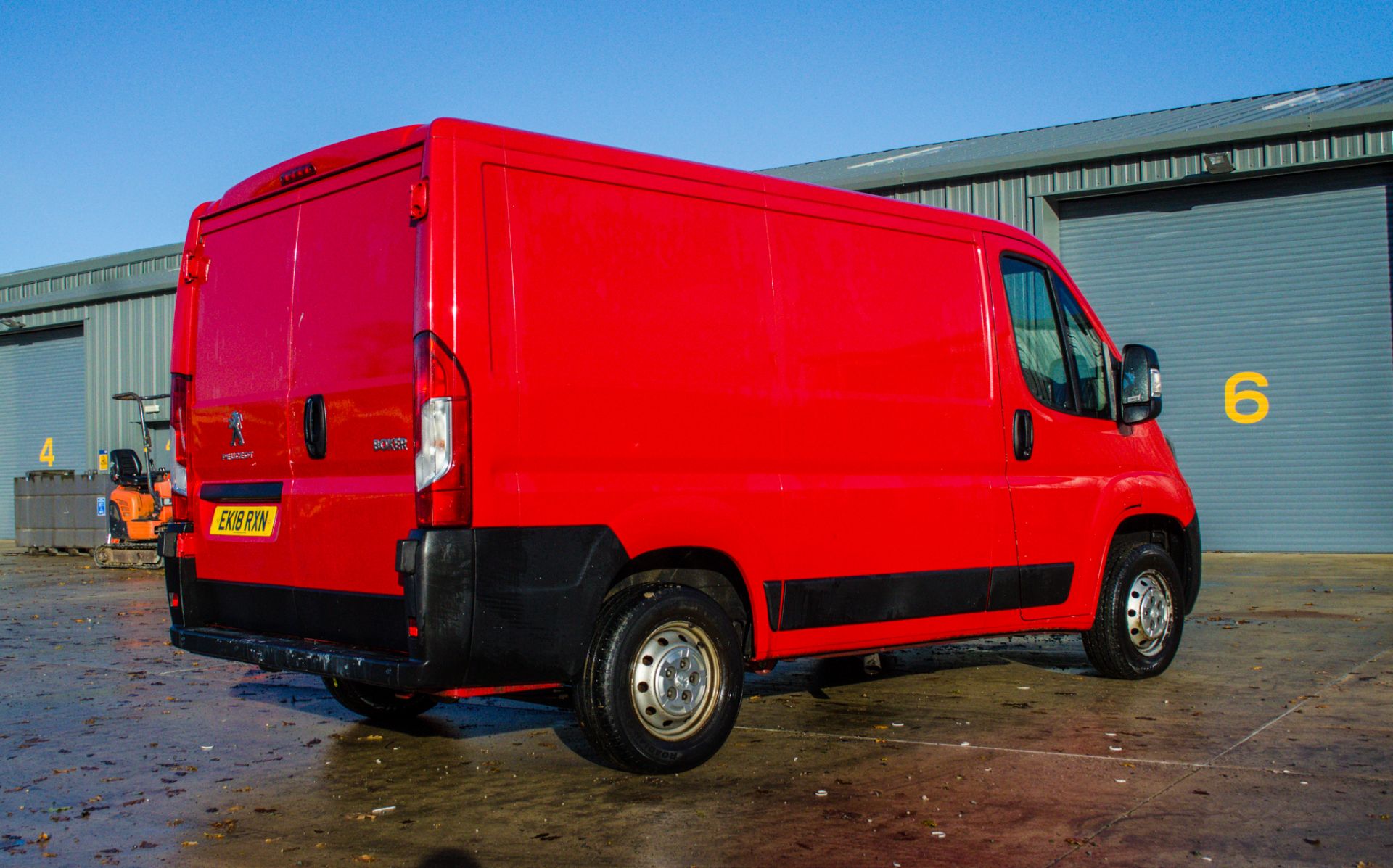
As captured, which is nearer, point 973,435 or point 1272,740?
point 1272,740

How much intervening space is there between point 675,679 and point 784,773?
59 cm

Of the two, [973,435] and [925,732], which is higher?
[973,435]

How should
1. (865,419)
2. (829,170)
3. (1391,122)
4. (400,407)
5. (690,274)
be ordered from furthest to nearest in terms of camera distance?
(829,170), (1391,122), (865,419), (690,274), (400,407)

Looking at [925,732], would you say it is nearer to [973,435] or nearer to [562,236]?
[973,435]

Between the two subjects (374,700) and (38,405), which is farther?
(38,405)

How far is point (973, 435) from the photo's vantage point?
6.52m

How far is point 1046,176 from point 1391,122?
440 cm

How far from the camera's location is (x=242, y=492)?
5.77 m

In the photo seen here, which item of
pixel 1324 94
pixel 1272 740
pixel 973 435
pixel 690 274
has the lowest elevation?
pixel 1272 740

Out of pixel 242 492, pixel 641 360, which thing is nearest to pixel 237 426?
pixel 242 492

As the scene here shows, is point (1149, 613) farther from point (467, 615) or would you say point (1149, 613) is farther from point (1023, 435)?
point (467, 615)

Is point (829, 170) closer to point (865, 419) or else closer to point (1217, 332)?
point (1217, 332)

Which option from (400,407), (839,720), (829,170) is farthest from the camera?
(829,170)

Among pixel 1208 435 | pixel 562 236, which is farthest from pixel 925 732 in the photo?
pixel 1208 435
